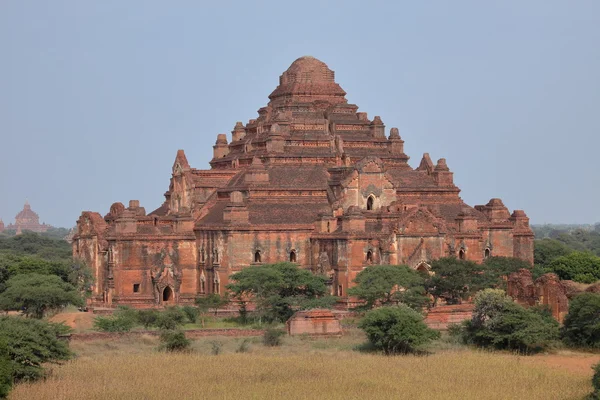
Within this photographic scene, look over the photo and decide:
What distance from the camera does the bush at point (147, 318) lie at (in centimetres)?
6397

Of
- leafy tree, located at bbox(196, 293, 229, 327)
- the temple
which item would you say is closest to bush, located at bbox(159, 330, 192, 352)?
leafy tree, located at bbox(196, 293, 229, 327)

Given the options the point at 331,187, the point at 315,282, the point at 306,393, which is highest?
the point at 331,187

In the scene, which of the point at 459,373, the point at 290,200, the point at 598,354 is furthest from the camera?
the point at 290,200

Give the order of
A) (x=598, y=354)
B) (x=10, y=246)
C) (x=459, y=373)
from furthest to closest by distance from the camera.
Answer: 1. (x=10, y=246)
2. (x=598, y=354)
3. (x=459, y=373)

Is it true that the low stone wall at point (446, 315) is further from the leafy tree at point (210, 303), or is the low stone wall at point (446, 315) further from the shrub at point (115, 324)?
the shrub at point (115, 324)

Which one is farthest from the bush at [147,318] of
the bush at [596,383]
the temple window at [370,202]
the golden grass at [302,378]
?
the bush at [596,383]

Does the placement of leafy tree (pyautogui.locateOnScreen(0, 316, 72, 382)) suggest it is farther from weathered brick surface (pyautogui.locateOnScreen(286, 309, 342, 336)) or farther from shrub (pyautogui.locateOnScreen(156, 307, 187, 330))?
weathered brick surface (pyautogui.locateOnScreen(286, 309, 342, 336))

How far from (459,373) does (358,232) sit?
2026 centimetres

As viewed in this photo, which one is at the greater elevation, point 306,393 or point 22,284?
point 22,284

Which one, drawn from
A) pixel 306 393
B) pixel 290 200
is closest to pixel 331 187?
pixel 290 200

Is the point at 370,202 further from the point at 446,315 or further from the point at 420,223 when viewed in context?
the point at 446,315

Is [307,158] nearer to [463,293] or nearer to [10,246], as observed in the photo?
[463,293]

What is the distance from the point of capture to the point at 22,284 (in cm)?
7025

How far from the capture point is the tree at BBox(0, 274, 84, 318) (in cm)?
6869
